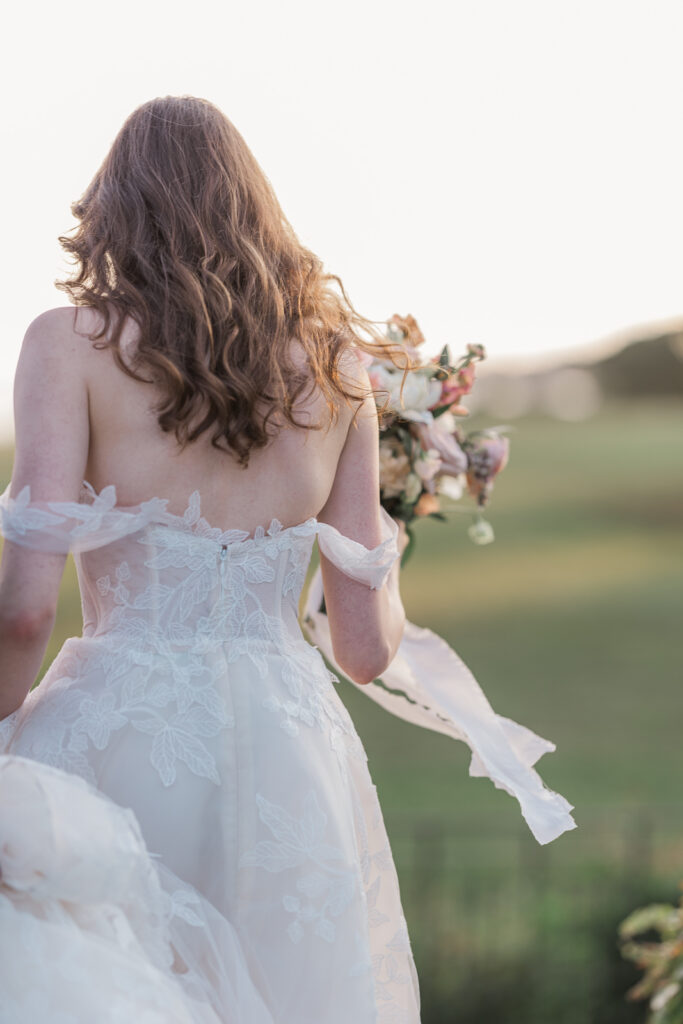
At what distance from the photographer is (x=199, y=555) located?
169cm

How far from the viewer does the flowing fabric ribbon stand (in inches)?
87.7

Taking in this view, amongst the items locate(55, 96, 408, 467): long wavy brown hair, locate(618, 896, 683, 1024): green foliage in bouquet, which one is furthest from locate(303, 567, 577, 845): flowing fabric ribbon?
locate(618, 896, 683, 1024): green foliage in bouquet

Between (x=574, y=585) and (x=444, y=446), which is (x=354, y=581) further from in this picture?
(x=574, y=585)

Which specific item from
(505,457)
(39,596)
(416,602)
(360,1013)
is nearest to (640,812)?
(505,457)

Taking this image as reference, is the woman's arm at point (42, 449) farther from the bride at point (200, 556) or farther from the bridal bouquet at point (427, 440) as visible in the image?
the bridal bouquet at point (427, 440)

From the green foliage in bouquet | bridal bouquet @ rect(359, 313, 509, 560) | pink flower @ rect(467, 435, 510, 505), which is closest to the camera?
bridal bouquet @ rect(359, 313, 509, 560)

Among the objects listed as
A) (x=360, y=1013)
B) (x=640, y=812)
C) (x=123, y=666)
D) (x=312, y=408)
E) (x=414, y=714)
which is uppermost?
(x=312, y=408)

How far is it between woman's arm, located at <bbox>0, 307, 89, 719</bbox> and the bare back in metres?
0.03

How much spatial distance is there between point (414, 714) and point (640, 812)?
5.66 m

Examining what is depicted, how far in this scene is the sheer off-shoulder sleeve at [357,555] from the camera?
6.04 ft

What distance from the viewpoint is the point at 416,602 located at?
92.8 ft

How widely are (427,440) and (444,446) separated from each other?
0.04 meters

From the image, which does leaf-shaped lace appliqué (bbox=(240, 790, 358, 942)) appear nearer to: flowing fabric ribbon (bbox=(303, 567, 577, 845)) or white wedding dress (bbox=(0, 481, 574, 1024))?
white wedding dress (bbox=(0, 481, 574, 1024))

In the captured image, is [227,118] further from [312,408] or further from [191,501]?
[191,501]
